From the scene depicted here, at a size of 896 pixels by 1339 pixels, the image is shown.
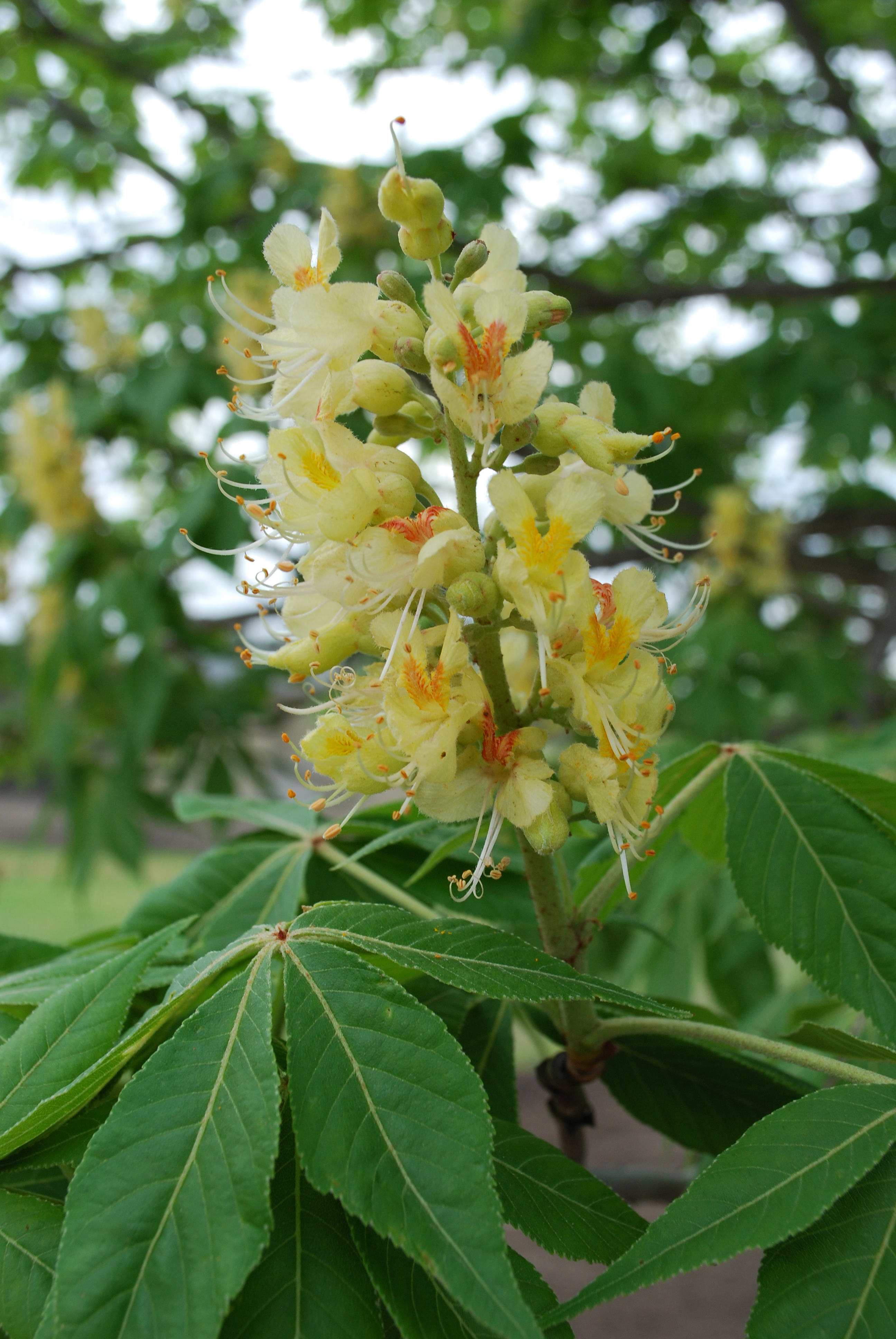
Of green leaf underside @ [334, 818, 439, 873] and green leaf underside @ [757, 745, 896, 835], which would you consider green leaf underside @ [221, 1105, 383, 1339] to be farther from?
green leaf underside @ [757, 745, 896, 835]

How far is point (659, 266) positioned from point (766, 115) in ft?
3.39

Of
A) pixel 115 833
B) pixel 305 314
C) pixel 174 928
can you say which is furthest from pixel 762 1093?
pixel 115 833

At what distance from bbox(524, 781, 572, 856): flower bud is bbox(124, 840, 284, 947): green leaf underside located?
585mm

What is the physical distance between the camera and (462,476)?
939 millimetres

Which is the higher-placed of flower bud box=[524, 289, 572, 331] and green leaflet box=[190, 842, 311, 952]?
flower bud box=[524, 289, 572, 331]

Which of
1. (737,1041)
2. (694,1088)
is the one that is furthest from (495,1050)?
(737,1041)

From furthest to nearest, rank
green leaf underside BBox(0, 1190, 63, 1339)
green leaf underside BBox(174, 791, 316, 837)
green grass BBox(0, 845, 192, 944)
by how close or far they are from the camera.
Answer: green grass BBox(0, 845, 192, 944)
green leaf underside BBox(174, 791, 316, 837)
green leaf underside BBox(0, 1190, 63, 1339)

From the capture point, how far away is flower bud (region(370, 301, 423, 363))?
3.14 feet

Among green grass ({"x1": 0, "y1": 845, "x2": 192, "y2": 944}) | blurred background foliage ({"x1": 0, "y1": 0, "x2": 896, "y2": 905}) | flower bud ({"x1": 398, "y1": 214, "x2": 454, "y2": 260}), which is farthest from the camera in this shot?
green grass ({"x1": 0, "y1": 845, "x2": 192, "y2": 944})

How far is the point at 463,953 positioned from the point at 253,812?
2.38 ft

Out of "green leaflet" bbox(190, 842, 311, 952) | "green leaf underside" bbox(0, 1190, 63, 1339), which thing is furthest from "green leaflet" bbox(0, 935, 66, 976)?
"green leaf underside" bbox(0, 1190, 63, 1339)

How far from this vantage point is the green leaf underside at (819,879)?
98cm

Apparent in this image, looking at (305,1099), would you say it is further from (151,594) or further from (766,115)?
(766,115)

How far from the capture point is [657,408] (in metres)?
3.93
